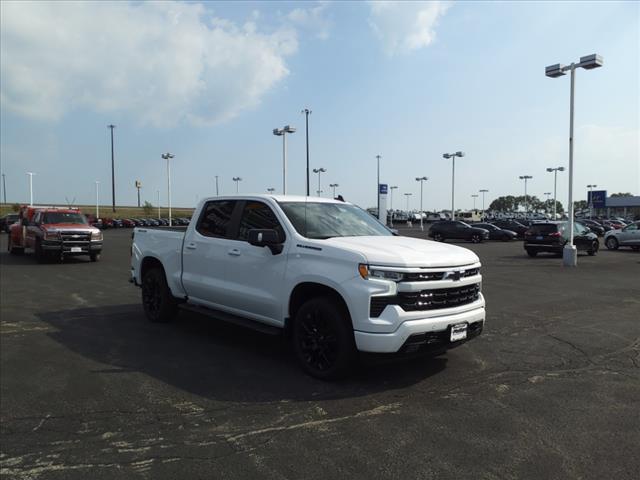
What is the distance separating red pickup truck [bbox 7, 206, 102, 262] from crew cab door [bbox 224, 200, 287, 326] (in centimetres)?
1428

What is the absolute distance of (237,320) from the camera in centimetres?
623

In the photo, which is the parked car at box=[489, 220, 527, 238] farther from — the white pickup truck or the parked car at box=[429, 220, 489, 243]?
the white pickup truck

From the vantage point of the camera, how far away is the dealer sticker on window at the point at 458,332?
5094 millimetres

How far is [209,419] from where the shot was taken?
432cm

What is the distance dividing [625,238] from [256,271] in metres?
27.3

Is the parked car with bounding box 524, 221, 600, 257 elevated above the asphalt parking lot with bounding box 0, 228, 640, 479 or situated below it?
above

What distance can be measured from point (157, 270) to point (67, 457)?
4.49 meters

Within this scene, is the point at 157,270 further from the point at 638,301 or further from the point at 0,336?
the point at 638,301

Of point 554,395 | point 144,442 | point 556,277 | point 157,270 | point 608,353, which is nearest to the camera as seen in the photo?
point 144,442

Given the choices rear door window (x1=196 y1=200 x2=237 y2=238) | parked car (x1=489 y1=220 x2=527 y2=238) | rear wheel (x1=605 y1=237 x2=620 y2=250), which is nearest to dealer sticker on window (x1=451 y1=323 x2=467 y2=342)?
rear door window (x1=196 y1=200 x2=237 y2=238)

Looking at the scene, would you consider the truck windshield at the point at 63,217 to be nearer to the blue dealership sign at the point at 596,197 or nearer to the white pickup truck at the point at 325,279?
the white pickup truck at the point at 325,279

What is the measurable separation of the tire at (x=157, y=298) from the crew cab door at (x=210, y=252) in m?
0.72

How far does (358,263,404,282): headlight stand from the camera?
4.80m

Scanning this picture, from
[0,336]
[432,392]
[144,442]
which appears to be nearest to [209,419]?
[144,442]
